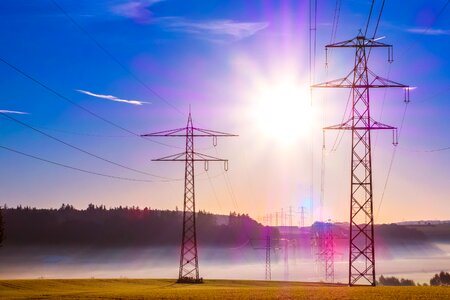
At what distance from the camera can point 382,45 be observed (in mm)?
72938

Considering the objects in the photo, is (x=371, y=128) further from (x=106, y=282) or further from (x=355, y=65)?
(x=106, y=282)

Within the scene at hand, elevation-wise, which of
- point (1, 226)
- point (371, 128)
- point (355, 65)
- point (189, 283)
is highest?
point (355, 65)

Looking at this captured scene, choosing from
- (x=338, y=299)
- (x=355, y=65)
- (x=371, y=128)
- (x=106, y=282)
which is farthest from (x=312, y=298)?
(x=106, y=282)

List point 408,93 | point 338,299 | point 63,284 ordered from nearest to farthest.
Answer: point 338,299, point 408,93, point 63,284

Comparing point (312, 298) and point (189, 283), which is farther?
point (189, 283)

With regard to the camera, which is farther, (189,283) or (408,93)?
(189,283)

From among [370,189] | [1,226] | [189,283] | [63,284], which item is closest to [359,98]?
[370,189]

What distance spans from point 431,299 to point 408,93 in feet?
101

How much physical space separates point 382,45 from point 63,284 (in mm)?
54355

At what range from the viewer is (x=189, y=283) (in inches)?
3890

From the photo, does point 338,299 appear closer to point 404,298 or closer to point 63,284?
point 404,298

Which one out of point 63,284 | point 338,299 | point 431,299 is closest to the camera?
point 431,299

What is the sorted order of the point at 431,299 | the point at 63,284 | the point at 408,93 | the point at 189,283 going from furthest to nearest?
the point at 189,283 < the point at 63,284 < the point at 408,93 < the point at 431,299

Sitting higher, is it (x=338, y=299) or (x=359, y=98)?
(x=359, y=98)
